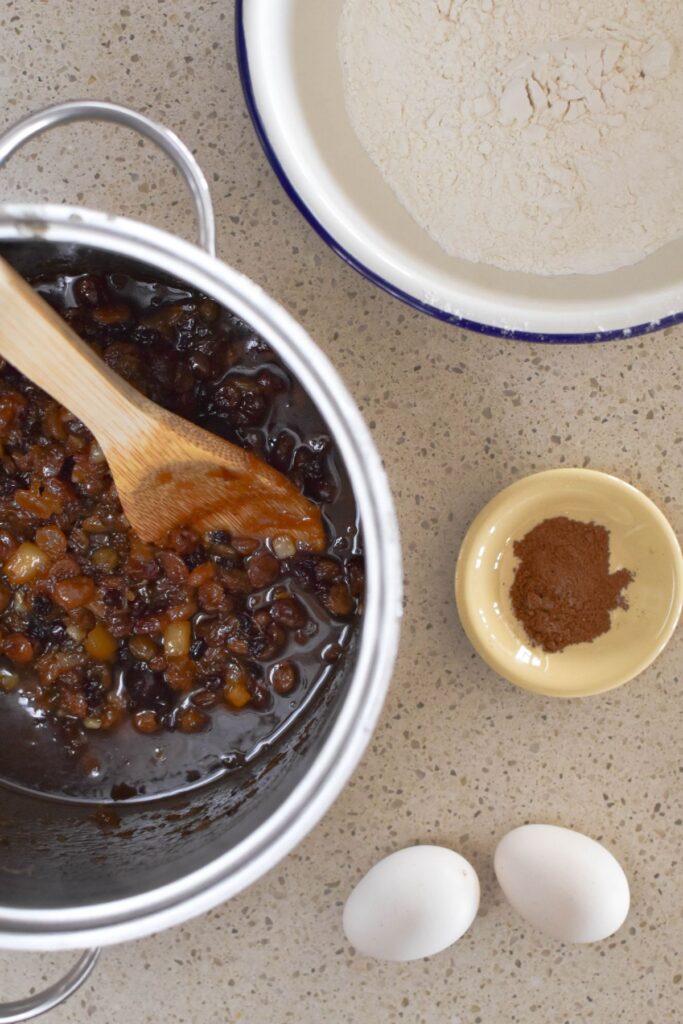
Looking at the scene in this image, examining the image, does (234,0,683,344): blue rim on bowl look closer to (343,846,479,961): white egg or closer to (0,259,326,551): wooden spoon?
(0,259,326,551): wooden spoon

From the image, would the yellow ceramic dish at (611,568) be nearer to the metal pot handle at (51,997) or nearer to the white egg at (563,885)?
the white egg at (563,885)

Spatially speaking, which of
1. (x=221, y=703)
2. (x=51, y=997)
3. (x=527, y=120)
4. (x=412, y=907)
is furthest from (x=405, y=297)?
(x=51, y=997)

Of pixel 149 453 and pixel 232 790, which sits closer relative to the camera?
pixel 149 453

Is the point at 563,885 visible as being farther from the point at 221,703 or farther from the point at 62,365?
the point at 62,365

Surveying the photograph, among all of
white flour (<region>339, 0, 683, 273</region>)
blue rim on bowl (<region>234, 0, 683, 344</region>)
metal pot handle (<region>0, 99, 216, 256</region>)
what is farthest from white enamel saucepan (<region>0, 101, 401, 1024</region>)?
white flour (<region>339, 0, 683, 273</region>)

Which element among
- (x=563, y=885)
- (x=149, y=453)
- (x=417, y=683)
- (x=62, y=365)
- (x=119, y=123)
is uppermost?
(x=119, y=123)

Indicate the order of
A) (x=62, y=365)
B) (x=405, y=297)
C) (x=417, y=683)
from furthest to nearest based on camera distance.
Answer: (x=417, y=683)
(x=405, y=297)
(x=62, y=365)
